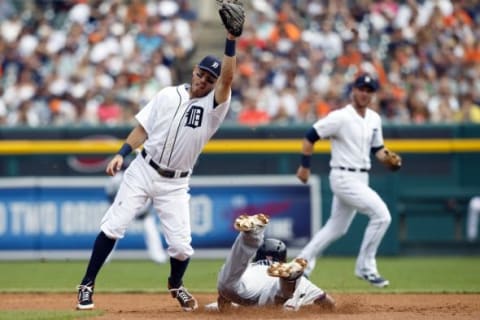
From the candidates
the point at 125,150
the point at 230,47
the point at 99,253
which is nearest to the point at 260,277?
the point at 99,253

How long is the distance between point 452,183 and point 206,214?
3494mm

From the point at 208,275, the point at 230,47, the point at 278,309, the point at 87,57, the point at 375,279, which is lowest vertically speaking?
the point at 208,275

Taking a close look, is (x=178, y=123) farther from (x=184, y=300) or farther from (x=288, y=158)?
(x=288, y=158)

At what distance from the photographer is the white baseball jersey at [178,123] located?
8.80 m

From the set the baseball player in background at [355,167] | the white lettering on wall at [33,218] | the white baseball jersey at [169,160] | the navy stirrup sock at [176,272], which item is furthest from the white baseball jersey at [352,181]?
the white lettering on wall at [33,218]

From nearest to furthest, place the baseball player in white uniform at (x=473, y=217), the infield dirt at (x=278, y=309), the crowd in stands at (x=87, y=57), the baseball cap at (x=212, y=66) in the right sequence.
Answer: the infield dirt at (x=278, y=309)
the baseball cap at (x=212, y=66)
the baseball player in white uniform at (x=473, y=217)
the crowd in stands at (x=87, y=57)

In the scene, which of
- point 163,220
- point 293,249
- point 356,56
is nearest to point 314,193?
point 293,249

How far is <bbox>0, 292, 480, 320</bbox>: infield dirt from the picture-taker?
8.41m

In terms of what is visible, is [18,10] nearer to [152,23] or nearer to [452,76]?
[152,23]

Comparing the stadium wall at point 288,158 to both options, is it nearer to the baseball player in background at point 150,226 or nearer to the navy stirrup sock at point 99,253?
the baseball player in background at point 150,226

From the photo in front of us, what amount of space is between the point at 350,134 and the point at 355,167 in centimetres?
35

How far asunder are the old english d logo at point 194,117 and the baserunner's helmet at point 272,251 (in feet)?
3.52

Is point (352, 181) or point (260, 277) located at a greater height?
point (352, 181)

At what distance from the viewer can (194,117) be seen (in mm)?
8812
